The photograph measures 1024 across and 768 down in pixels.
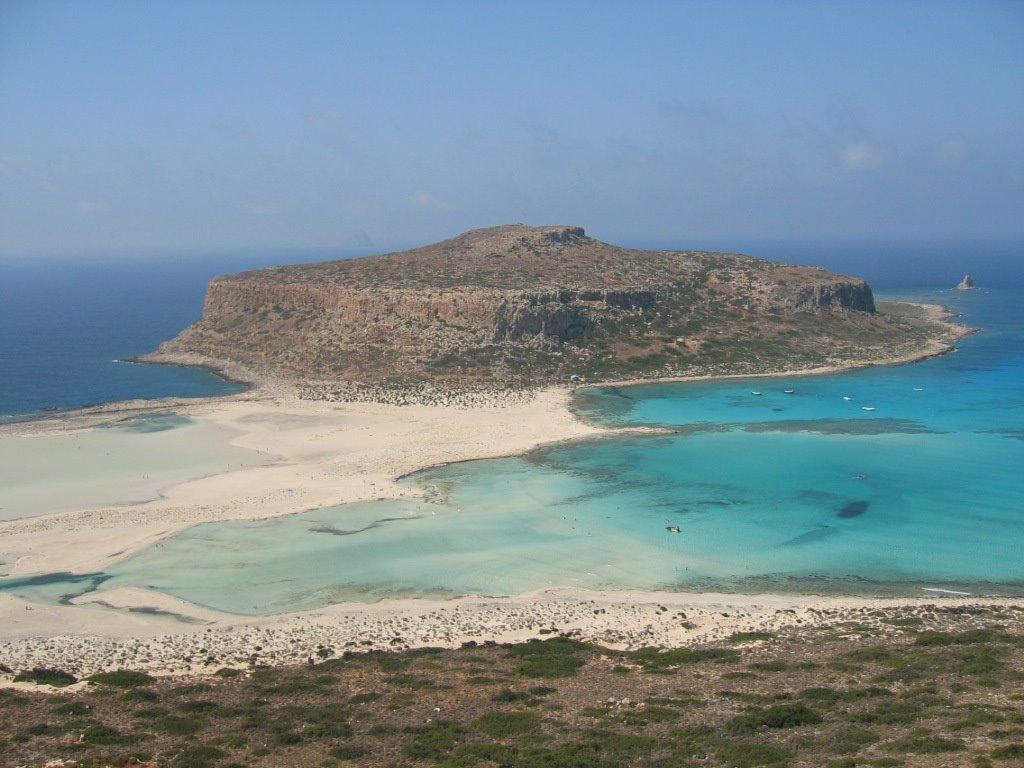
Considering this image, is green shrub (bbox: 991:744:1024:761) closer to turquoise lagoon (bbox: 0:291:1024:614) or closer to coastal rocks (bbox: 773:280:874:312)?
turquoise lagoon (bbox: 0:291:1024:614)

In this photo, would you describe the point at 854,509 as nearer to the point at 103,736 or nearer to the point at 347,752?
the point at 347,752

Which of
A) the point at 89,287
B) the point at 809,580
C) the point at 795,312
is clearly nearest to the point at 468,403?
the point at 809,580

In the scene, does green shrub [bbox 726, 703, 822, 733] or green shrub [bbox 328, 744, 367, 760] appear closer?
green shrub [bbox 328, 744, 367, 760]

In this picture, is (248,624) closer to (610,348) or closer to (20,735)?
(20,735)

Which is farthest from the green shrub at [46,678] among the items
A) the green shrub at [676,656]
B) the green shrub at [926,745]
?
the green shrub at [926,745]

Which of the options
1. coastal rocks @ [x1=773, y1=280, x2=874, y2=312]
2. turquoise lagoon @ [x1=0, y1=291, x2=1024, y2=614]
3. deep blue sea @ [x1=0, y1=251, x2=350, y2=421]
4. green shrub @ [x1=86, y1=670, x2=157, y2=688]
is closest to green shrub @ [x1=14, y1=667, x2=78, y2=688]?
green shrub @ [x1=86, y1=670, x2=157, y2=688]
